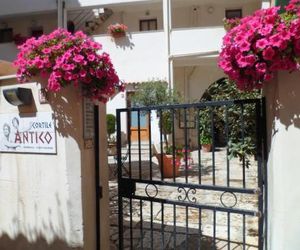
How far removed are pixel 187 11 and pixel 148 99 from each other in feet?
23.7

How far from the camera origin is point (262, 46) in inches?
100

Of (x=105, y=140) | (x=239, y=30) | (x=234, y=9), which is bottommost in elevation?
(x=105, y=140)

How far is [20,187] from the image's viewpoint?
3955 mm

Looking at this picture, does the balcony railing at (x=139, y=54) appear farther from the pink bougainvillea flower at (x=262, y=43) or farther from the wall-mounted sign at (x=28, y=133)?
the pink bougainvillea flower at (x=262, y=43)

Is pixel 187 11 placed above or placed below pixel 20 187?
above

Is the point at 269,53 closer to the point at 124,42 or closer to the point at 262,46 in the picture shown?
the point at 262,46

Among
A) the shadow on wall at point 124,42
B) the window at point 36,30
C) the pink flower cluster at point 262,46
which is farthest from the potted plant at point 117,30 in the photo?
the pink flower cluster at point 262,46

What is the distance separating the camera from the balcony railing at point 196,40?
1402cm

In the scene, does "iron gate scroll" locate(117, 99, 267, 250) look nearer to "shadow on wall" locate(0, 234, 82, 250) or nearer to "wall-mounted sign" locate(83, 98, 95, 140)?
"wall-mounted sign" locate(83, 98, 95, 140)

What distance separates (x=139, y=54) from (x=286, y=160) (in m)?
12.6

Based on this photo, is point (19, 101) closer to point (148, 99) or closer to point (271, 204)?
point (271, 204)

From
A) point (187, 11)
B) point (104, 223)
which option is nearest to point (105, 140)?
point (104, 223)

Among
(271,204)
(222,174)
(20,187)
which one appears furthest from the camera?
(222,174)

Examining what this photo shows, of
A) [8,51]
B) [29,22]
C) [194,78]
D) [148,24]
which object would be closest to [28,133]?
[194,78]
